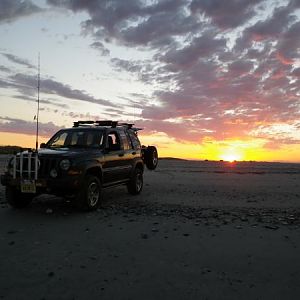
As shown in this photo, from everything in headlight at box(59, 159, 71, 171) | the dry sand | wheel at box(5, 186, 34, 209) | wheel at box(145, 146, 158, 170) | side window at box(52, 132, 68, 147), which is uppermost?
side window at box(52, 132, 68, 147)

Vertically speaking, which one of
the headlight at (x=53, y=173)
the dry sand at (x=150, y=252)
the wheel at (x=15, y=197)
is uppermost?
the headlight at (x=53, y=173)

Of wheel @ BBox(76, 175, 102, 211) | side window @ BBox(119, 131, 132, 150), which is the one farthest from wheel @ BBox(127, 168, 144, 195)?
wheel @ BBox(76, 175, 102, 211)

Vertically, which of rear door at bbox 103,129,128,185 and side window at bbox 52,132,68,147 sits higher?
side window at bbox 52,132,68,147

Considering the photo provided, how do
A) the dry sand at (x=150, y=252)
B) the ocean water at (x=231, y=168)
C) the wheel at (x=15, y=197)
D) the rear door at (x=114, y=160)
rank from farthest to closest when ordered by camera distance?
the ocean water at (x=231, y=168) < the rear door at (x=114, y=160) < the wheel at (x=15, y=197) < the dry sand at (x=150, y=252)

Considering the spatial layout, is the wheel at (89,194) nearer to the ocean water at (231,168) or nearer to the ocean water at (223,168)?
the ocean water at (223,168)

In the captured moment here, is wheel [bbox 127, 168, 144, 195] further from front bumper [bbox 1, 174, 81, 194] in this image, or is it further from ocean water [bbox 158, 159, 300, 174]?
ocean water [bbox 158, 159, 300, 174]

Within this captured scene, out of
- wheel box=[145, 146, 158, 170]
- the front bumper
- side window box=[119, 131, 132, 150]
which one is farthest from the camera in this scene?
wheel box=[145, 146, 158, 170]

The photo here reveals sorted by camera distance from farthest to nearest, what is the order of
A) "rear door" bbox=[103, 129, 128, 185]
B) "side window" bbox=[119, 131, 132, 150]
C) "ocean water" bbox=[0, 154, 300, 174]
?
"ocean water" bbox=[0, 154, 300, 174] → "side window" bbox=[119, 131, 132, 150] → "rear door" bbox=[103, 129, 128, 185]

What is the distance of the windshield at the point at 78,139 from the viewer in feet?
35.2

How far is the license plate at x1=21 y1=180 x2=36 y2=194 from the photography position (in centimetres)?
915

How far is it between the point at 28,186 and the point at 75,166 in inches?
46.0

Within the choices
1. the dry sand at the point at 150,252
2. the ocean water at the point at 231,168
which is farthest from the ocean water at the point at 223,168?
the dry sand at the point at 150,252

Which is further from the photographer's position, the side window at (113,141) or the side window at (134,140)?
the side window at (134,140)

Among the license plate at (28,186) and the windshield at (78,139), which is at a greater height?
the windshield at (78,139)
